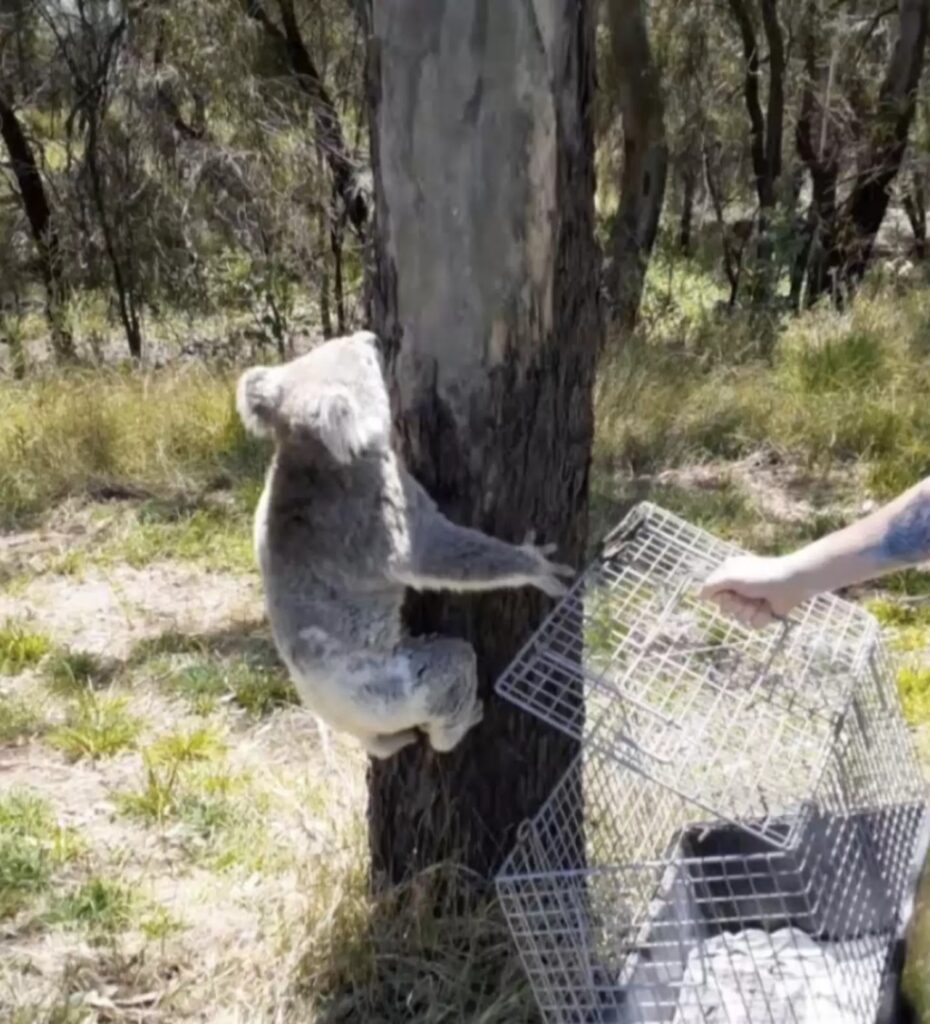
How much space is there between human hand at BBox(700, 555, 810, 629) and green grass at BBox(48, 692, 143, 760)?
→ 6.12 ft

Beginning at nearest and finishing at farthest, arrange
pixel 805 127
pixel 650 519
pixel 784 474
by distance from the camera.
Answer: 1. pixel 650 519
2. pixel 784 474
3. pixel 805 127

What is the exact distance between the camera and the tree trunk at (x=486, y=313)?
7.53 ft

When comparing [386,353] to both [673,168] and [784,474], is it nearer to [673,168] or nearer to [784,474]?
[784,474]

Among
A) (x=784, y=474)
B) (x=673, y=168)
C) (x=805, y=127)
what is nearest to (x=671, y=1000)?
(x=784, y=474)

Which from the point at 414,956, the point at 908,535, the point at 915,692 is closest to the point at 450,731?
the point at 414,956

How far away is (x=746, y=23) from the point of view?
36.7 feet

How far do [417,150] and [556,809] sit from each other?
3.63 feet

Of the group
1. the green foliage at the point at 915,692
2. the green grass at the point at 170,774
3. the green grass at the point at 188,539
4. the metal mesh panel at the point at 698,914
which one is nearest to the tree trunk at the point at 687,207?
the green grass at the point at 188,539

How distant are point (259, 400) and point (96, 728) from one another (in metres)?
1.52

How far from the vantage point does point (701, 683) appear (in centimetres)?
260

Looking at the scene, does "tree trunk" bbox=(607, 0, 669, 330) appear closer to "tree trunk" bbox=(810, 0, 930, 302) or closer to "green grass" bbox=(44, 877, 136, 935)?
"tree trunk" bbox=(810, 0, 930, 302)

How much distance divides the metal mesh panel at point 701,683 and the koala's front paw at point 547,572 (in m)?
0.04

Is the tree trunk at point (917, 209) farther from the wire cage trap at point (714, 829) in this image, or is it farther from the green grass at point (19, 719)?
the wire cage trap at point (714, 829)

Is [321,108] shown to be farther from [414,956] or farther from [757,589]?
[757,589]
